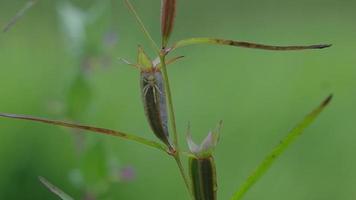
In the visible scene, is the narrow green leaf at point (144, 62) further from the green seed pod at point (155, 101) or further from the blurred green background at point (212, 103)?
the blurred green background at point (212, 103)

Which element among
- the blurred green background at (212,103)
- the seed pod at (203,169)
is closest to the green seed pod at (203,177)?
the seed pod at (203,169)

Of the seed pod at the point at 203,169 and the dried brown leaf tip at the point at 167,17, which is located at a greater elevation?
the dried brown leaf tip at the point at 167,17

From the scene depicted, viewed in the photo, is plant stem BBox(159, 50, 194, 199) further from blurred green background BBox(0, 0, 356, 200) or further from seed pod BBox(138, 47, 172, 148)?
blurred green background BBox(0, 0, 356, 200)

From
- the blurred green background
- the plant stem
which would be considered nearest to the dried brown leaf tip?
the plant stem

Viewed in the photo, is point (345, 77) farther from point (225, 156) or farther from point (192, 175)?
point (192, 175)

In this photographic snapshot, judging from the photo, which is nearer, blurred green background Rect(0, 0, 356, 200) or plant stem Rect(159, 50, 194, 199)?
plant stem Rect(159, 50, 194, 199)

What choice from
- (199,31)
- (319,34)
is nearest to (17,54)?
(199,31)
